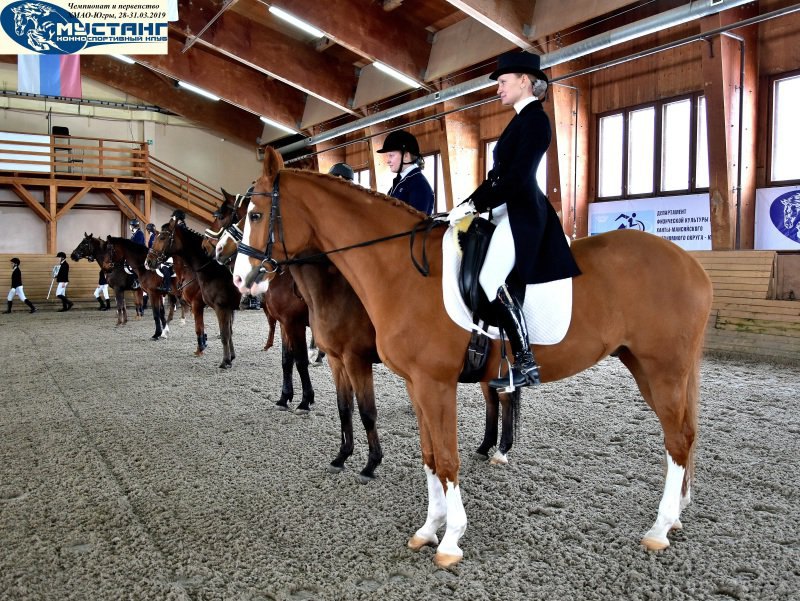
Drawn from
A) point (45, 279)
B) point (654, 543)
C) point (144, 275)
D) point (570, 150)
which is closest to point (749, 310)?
point (570, 150)

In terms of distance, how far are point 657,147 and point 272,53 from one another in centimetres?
966

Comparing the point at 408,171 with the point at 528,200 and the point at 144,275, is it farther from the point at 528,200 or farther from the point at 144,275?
the point at 144,275

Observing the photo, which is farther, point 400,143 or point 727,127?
point 727,127

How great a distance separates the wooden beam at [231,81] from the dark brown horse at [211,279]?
10320 millimetres

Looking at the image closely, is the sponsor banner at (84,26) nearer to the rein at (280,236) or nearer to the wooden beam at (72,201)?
the rein at (280,236)

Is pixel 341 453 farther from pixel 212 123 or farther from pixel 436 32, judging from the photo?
pixel 212 123

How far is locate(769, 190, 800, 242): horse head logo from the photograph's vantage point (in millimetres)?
8680

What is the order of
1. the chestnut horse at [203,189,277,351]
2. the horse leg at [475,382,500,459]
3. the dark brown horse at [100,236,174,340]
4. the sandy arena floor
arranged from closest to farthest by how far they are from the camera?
the sandy arena floor
the horse leg at [475,382,500,459]
the chestnut horse at [203,189,277,351]
the dark brown horse at [100,236,174,340]

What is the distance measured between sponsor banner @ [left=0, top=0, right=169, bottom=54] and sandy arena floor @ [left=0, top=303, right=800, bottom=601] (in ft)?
19.2

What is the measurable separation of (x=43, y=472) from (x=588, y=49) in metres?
9.75

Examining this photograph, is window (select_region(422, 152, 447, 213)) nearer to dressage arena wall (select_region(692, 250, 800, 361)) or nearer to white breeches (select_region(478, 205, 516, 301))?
dressage arena wall (select_region(692, 250, 800, 361))

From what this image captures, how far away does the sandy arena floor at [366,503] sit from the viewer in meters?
2.44

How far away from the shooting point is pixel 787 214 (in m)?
8.79

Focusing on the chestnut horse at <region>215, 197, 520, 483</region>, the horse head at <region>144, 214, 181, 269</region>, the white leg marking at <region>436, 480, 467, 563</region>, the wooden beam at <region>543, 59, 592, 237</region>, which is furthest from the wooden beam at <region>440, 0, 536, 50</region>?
the white leg marking at <region>436, 480, 467, 563</region>
